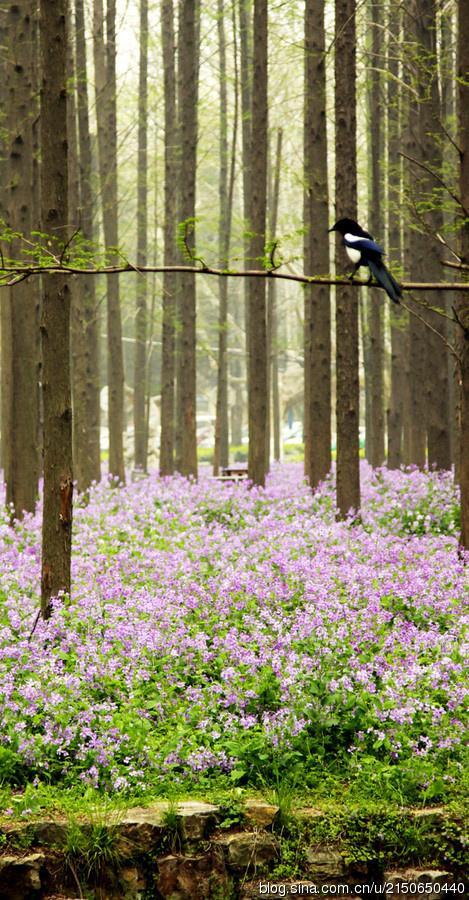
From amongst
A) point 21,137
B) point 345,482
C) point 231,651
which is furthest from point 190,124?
point 231,651

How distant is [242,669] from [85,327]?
38.1 ft

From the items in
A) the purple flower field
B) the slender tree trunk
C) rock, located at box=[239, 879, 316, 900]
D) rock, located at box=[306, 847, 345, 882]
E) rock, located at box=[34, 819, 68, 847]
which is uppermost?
the slender tree trunk

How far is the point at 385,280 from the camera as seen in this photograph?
679cm

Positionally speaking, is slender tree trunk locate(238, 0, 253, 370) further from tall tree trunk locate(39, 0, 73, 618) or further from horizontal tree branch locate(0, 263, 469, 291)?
horizontal tree branch locate(0, 263, 469, 291)

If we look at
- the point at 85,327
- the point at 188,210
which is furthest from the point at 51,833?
the point at 188,210

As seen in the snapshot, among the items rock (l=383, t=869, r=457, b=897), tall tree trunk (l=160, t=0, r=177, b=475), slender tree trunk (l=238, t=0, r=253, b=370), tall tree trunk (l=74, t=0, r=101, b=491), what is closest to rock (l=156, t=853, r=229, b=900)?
rock (l=383, t=869, r=457, b=897)

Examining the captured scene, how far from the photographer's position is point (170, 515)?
1294cm

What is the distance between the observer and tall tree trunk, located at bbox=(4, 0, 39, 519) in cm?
1191

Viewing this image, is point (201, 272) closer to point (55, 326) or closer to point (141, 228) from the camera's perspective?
point (55, 326)

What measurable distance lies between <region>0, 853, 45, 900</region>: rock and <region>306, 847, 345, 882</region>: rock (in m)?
1.73

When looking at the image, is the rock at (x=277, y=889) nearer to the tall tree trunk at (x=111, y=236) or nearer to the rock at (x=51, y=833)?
the rock at (x=51, y=833)

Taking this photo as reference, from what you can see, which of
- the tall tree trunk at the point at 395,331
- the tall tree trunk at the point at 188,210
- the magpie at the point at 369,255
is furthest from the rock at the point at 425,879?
the tall tree trunk at the point at 395,331

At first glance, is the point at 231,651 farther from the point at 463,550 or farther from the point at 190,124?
the point at 190,124

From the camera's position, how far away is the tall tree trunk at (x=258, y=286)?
53.0ft
